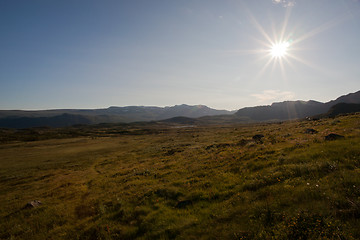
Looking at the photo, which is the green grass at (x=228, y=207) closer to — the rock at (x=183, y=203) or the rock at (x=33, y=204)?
the rock at (x=183, y=203)

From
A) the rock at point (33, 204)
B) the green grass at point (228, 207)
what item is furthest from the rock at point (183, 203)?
the rock at point (33, 204)

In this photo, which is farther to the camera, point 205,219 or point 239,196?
point 239,196

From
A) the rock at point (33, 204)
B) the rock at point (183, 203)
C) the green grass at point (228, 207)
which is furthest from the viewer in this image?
the rock at point (33, 204)

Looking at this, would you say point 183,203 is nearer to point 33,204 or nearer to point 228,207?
point 228,207

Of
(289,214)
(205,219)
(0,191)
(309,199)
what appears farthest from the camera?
(0,191)

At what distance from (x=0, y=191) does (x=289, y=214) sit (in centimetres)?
3199

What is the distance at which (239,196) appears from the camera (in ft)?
31.2

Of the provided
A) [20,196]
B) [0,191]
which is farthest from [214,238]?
[0,191]

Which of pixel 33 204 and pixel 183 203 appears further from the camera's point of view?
pixel 33 204

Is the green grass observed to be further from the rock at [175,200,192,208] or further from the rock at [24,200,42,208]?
the rock at [24,200,42,208]

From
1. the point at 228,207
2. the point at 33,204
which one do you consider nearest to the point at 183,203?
the point at 228,207

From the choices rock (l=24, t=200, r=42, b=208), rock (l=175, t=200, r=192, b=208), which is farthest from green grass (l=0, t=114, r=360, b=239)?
rock (l=24, t=200, r=42, b=208)

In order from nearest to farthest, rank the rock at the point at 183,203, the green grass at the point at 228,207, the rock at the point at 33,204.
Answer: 1. the green grass at the point at 228,207
2. the rock at the point at 183,203
3. the rock at the point at 33,204

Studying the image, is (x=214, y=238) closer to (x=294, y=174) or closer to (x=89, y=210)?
(x=294, y=174)
